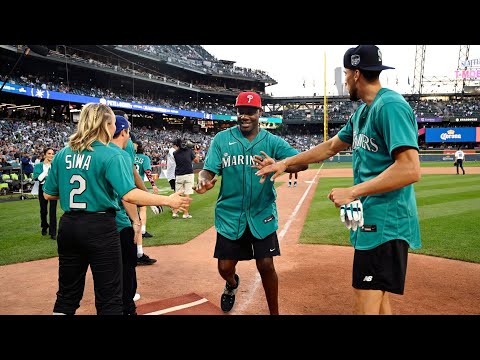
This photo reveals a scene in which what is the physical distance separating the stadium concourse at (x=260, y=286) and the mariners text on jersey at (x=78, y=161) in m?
2.05

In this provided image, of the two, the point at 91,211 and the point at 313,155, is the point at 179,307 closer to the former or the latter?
the point at 91,211

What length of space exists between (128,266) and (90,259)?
39.9 inches

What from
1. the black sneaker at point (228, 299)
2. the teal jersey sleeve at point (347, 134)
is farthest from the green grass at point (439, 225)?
the teal jersey sleeve at point (347, 134)

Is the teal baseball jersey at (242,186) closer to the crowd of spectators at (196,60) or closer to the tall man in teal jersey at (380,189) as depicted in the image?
the tall man in teal jersey at (380,189)

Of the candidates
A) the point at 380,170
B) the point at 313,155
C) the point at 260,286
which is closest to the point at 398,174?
the point at 380,170

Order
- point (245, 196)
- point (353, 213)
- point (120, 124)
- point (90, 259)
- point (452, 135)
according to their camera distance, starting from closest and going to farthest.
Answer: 1. point (353, 213)
2. point (90, 259)
3. point (245, 196)
4. point (120, 124)
5. point (452, 135)

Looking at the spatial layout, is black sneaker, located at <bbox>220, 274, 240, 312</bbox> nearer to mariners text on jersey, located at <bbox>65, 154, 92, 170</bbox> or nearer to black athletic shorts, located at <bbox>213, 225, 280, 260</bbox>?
black athletic shorts, located at <bbox>213, 225, 280, 260</bbox>

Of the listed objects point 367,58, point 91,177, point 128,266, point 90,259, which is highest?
point 367,58

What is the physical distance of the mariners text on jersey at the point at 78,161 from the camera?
2875 mm

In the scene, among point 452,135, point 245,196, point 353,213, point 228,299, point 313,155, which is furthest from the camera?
point 452,135

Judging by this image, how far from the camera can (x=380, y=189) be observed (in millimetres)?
2193
